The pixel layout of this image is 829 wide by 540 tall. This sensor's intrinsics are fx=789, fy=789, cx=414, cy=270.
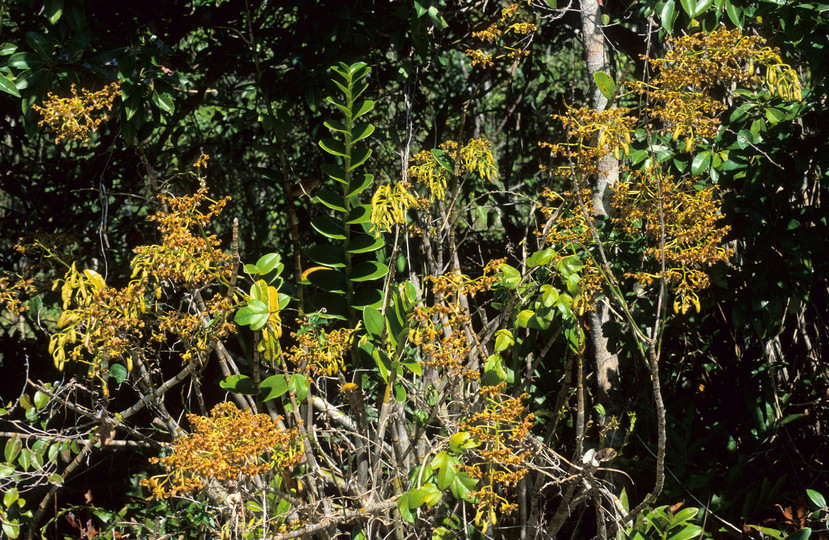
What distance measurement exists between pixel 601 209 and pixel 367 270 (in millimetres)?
899

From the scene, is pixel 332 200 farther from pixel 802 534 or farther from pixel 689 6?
pixel 802 534

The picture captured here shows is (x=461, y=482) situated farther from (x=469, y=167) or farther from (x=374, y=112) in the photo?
(x=374, y=112)

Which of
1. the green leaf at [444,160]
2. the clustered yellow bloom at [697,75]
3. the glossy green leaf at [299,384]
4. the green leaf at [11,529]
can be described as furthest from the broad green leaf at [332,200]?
the green leaf at [11,529]

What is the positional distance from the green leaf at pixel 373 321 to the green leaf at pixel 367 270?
269mm

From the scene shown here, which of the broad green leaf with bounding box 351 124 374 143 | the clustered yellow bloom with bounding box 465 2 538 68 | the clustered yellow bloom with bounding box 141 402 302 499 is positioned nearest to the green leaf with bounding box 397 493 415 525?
the clustered yellow bloom with bounding box 141 402 302 499

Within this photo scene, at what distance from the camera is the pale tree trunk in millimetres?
2742

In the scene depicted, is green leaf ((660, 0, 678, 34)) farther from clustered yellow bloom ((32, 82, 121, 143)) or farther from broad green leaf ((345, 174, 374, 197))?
clustered yellow bloom ((32, 82, 121, 143))

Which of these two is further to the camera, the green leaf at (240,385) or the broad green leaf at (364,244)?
the broad green leaf at (364,244)

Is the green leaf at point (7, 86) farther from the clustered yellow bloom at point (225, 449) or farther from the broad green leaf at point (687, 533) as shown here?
the broad green leaf at point (687, 533)

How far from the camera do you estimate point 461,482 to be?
2064mm

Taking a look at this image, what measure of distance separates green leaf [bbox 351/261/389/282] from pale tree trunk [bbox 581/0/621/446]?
731mm

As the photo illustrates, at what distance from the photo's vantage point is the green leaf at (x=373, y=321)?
86.7 inches

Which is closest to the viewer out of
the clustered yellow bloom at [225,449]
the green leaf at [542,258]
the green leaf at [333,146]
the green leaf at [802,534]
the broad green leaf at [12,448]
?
the clustered yellow bloom at [225,449]

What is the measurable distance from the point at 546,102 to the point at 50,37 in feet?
7.35
